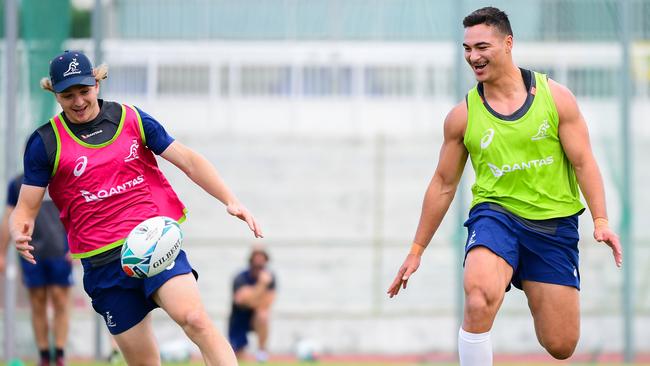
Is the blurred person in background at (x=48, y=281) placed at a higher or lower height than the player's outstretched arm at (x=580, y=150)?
lower

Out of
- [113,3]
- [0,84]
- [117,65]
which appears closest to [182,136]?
[117,65]

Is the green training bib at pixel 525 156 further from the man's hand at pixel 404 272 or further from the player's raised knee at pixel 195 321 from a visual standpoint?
the player's raised knee at pixel 195 321

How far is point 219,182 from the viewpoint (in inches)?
261

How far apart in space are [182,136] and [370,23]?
465 centimetres

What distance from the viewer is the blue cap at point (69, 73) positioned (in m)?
6.39

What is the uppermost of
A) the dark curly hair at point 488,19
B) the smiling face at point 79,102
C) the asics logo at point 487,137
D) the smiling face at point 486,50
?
the dark curly hair at point 488,19

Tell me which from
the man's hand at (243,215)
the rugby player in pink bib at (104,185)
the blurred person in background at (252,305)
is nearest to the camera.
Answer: the man's hand at (243,215)

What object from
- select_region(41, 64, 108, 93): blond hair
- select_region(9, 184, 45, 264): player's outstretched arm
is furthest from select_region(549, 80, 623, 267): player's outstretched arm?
select_region(9, 184, 45, 264): player's outstretched arm

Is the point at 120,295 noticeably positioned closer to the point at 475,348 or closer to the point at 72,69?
the point at 72,69

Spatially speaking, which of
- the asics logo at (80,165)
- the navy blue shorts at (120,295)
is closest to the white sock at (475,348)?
the navy blue shorts at (120,295)

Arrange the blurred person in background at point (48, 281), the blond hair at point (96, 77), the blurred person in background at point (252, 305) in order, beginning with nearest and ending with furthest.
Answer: the blond hair at point (96, 77)
the blurred person in background at point (48, 281)
the blurred person in background at point (252, 305)

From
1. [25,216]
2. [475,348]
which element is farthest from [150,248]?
[475,348]

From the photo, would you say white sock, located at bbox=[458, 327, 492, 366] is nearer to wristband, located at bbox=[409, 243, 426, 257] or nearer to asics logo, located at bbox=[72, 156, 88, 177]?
wristband, located at bbox=[409, 243, 426, 257]

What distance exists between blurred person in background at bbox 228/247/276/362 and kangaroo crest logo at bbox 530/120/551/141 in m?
8.56
